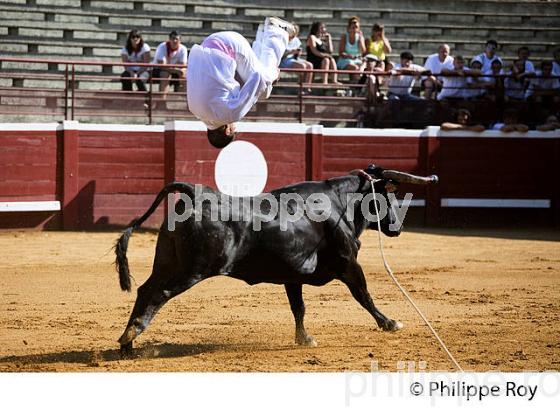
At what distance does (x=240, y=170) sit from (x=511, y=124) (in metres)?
3.70

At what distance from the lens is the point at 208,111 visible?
6.06 meters

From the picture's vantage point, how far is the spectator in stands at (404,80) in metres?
13.3

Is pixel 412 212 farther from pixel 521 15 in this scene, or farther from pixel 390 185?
pixel 390 185

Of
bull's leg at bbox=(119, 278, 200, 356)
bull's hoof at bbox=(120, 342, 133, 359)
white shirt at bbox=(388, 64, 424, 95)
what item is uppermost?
white shirt at bbox=(388, 64, 424, 95)

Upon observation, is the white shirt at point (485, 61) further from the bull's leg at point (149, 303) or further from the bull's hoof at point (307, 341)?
the bull's leg at point (149, 303)

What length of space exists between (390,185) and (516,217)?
7.58 m

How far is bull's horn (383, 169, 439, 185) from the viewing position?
645 centimetres

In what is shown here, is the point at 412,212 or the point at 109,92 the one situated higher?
the point at 109,92

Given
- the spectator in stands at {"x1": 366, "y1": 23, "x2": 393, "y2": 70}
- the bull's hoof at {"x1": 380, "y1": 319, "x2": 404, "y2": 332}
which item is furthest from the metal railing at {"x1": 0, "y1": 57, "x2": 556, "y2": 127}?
the bull's hoof at {"x1": 380, "y1": 319, "x2": 404, "y2": 332}

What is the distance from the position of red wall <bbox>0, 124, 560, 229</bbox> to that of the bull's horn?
6228 millimetres

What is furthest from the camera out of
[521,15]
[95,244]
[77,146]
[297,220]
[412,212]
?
[521,15]

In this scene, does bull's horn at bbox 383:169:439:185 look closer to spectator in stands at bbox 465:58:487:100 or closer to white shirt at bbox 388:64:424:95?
white shirt at bbox 388:64:424:95
